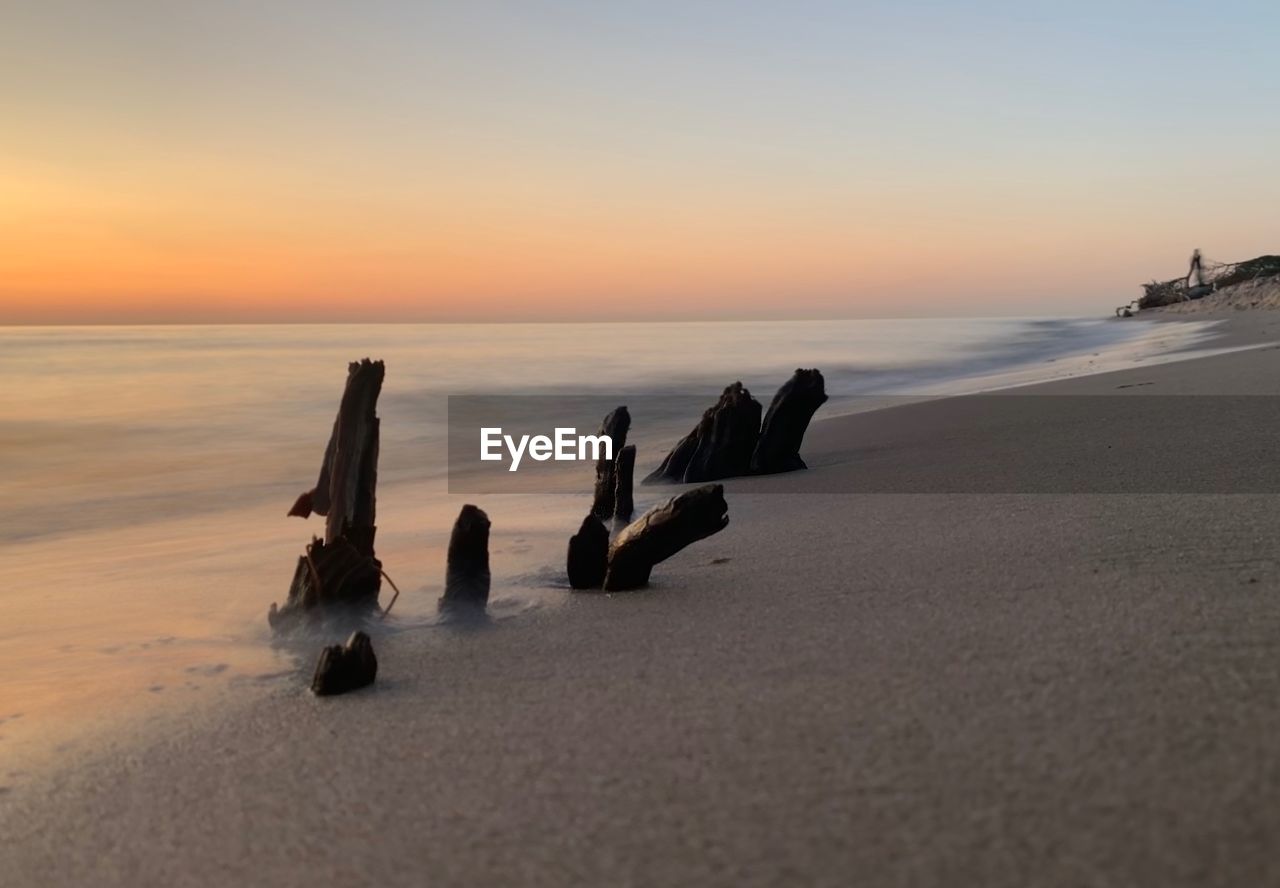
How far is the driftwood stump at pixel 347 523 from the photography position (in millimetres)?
4195

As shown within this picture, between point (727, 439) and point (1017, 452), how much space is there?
208 cm

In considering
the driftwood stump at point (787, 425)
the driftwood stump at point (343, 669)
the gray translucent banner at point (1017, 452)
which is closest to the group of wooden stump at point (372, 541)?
the driftwood stump at point (343, 669)

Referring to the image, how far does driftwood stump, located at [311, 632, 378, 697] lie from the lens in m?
3.12

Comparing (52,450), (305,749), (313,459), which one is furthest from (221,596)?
(52,450)

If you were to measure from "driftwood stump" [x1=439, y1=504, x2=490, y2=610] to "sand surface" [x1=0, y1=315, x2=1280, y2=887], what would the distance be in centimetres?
33

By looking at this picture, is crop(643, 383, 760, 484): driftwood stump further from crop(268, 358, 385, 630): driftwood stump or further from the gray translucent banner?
crop(268, 358, 385, 630): driftwood stump

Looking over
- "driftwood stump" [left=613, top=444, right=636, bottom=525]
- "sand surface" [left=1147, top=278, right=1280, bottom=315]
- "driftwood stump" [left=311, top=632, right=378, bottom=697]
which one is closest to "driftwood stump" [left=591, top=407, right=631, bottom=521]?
"driftwood stump" [left=613, top=444, right=636, bottom=525]

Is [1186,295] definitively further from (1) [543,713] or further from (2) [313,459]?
(1) [543,713]

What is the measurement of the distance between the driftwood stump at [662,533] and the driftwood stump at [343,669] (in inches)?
50.7

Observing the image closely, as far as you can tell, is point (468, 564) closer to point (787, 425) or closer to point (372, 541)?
point (372, 541)

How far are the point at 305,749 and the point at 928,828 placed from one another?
5.16 feet

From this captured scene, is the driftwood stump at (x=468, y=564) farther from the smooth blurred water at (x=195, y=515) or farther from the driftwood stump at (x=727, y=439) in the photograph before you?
the driftwood stump at (x=727, y=439)

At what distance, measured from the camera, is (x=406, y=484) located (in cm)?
1048

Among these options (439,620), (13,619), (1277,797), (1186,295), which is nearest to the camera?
(1277,797)
